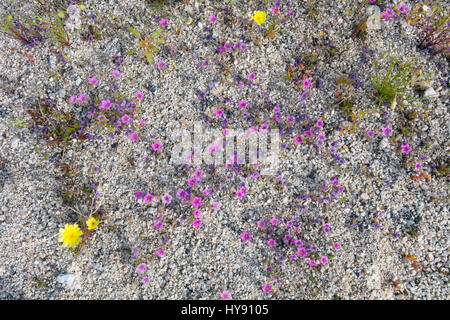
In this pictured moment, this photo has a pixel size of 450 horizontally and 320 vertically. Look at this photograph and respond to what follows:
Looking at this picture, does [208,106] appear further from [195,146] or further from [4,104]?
[4,104]

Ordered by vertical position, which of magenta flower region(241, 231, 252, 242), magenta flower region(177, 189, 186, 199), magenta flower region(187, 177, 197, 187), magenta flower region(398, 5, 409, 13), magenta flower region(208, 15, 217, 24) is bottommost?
magenta flower region(241, 231, 252, 242)

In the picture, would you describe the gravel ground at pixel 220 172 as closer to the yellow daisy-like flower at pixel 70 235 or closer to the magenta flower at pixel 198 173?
the magenta flower at pixel 198 173

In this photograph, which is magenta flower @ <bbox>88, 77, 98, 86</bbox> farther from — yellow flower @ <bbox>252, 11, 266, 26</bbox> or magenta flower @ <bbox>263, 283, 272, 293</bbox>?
magenta flower @ <bbox>263, 283, 272, 293</bbox>

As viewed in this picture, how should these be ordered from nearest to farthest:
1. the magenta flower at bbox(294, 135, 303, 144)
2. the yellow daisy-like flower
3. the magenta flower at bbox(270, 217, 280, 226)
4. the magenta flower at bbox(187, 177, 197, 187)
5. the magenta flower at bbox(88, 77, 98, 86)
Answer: the yellow daisy-like flower
the magenta flower at bbox(270, 217, 280, 226)
the magenta flower at bbox(187, 177, 197, 187)
the magenta flower at bbox(294, 135, 303, 144)
the magenta flower at bbox(88, 77, 98, 86)

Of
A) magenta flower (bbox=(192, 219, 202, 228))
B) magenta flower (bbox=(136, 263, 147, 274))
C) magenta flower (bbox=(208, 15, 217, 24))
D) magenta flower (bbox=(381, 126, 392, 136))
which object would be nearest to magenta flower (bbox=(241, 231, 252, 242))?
magenta flower (bbox=(192, 219, 202, 228))
